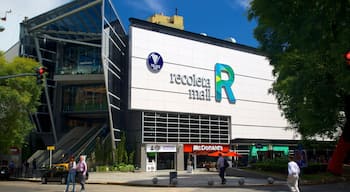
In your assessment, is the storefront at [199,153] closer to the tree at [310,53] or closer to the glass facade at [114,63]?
the glass facade at [114,63]

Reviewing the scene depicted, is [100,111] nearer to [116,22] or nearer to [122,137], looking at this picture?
[122,137]

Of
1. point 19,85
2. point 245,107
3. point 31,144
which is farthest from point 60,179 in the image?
point 245,107

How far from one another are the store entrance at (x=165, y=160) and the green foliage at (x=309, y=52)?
62.2ft

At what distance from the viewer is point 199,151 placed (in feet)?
167

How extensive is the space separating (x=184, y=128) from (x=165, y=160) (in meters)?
4.42

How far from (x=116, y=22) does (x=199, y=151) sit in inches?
716

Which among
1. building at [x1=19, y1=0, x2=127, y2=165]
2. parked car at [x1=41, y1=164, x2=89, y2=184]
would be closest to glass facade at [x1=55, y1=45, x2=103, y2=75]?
building at [x1=19, y1=0, x2=127, y2=165]

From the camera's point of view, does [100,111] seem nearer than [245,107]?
Yes

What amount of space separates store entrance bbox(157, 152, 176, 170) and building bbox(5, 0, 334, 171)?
117 millimetres

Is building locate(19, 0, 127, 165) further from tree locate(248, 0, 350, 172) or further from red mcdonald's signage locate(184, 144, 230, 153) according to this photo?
tree locate(248, 0, 350, 172)

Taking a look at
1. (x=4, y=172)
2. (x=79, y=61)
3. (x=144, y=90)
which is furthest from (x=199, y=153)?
(x=4, y=172)

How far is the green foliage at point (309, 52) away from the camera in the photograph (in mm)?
15039

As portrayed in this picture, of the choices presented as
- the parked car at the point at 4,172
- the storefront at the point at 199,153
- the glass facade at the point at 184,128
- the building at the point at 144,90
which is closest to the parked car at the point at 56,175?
the parked car at the point at 4,172

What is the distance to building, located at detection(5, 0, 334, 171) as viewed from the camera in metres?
45.6
